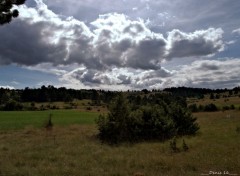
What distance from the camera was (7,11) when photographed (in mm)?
16062

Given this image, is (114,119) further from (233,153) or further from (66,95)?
(66,95)

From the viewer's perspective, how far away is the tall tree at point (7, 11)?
618 inches

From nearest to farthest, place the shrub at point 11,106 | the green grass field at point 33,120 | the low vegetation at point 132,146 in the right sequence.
Answer: the low vegetation at point 132,146
the green grass field at point 33,120
the shrub at point 11,106

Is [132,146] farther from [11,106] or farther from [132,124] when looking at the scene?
[11,106]

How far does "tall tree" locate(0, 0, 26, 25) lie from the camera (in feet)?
51.5

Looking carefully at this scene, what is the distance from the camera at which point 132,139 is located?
32406 mm

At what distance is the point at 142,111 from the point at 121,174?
20.0 meters

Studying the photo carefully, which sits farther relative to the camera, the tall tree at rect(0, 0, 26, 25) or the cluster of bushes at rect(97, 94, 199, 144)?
the cluster of bushes at rect(97, 94, 199, 144)

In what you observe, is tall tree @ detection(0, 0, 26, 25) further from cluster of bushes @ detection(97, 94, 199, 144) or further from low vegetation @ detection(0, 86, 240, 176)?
cluster of bushes @ detection(97, 94, 199, 144)

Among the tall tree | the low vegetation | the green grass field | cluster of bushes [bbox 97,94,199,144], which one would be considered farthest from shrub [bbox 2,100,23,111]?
the tall tree

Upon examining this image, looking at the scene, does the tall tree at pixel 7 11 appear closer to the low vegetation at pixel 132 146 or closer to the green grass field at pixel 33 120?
the low vegetation at pixel 132 146

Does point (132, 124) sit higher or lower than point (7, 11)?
lower

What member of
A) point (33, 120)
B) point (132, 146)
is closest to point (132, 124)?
point (132, 146)

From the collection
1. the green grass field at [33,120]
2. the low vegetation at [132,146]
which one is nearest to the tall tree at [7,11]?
the low vegetation at [132,146]
